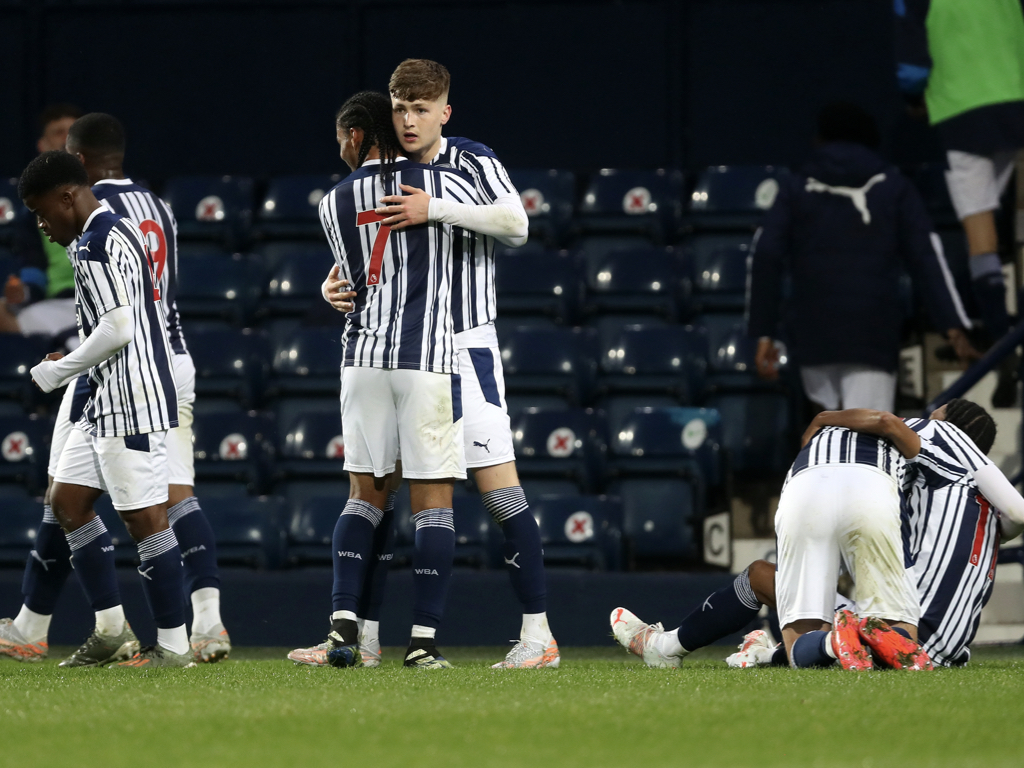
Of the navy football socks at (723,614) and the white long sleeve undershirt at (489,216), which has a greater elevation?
the white long sleeve undershirt at (489,216)

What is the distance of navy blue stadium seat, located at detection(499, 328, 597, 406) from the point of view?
Answer: 7.71 metres

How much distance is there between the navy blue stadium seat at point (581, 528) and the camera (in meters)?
6.83

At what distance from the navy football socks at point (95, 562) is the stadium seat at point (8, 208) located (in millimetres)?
4915

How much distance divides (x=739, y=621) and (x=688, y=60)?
6.27 m

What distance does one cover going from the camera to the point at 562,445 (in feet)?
23.8

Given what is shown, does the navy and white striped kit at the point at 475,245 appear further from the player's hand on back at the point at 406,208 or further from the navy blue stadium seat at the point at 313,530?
the navy blue stadium seat at the point at 313,530

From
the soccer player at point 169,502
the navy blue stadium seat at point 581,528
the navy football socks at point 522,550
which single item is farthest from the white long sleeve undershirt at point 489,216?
the navy blue stadium seat at point 581,528

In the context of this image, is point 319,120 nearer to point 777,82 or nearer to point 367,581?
point 777,82

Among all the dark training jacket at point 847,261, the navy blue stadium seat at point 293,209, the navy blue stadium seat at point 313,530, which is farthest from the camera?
the navy blue stadium seat at point 293,209

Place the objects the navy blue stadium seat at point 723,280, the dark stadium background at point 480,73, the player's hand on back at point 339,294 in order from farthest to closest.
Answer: the dark stadium background at point 480,73 → the navy blue stadium seat at point 723,280 → the player's hand on back at point 339,294

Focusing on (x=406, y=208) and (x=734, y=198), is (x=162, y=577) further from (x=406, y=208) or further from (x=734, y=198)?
(x=734, y=198)

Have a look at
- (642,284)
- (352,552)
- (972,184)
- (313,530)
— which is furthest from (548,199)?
(352,552)

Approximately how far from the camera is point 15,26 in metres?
10.5

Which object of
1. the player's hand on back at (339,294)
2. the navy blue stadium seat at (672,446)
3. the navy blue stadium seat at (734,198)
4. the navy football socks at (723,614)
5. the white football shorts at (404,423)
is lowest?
the navy football socks at (723,614)
